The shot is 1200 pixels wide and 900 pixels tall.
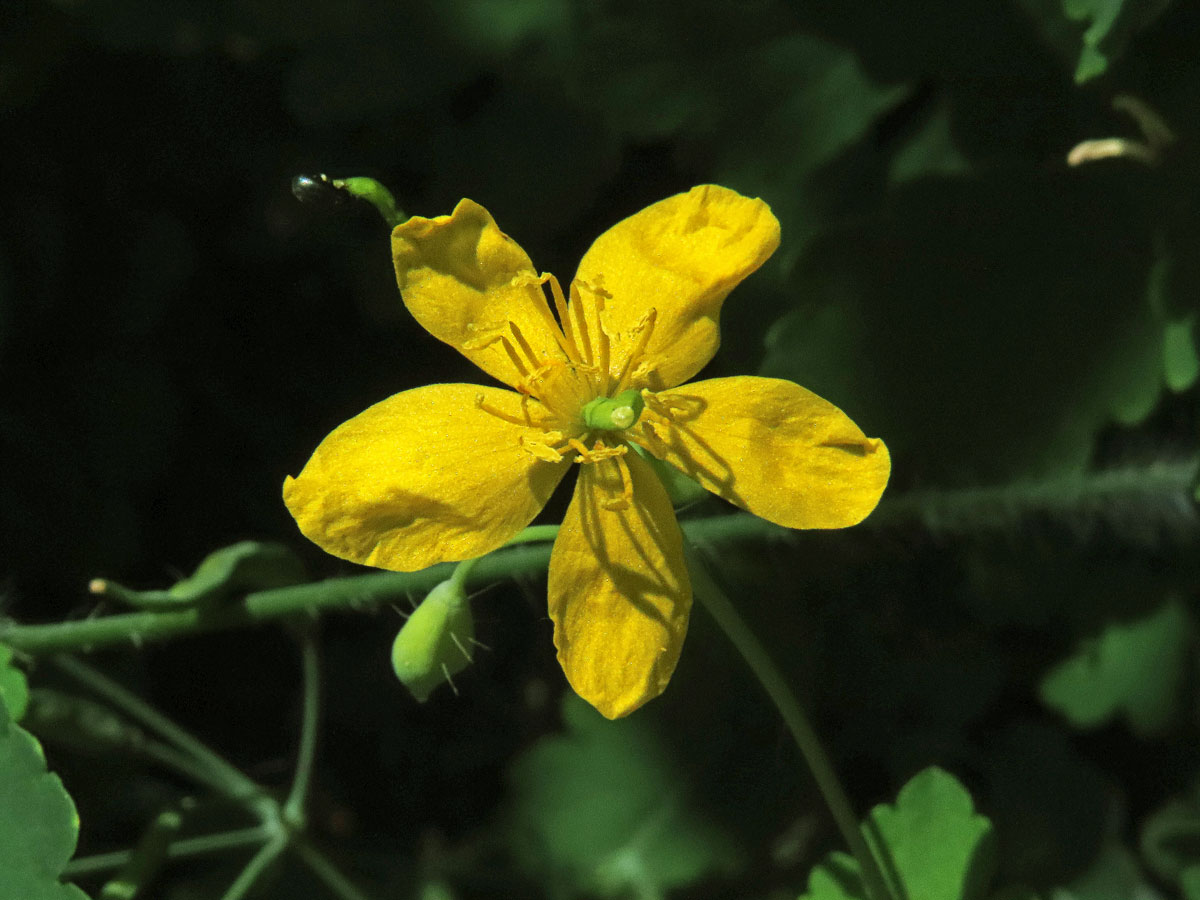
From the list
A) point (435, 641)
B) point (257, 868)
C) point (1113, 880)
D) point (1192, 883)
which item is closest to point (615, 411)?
point (435, 641)

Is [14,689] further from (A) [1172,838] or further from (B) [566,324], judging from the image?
(A) [1172,838]

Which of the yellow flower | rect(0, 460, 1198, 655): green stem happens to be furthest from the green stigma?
rect(0, 460, 1198, 655): green stem

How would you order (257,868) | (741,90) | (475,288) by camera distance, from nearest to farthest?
(475,288)
(257,868)
(741,90)

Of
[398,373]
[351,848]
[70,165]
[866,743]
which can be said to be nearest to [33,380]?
[70,165]

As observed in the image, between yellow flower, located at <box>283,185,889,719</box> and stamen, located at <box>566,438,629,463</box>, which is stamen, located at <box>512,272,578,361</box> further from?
stamen, located at <box>566,438,629,463</box>

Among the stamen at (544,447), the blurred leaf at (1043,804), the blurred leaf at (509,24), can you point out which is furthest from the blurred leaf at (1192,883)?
the blurred leaf at (509,24)

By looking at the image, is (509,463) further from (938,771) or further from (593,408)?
(938,771)

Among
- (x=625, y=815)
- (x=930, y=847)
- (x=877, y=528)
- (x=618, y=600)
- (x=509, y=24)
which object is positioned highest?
(x=509, y=24)
